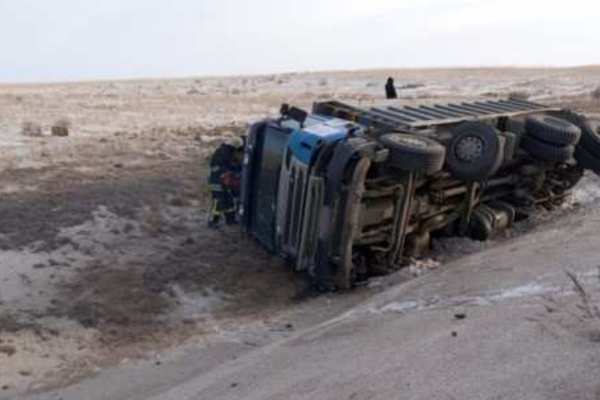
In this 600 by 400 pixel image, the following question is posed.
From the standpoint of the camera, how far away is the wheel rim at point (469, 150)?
8.83 m

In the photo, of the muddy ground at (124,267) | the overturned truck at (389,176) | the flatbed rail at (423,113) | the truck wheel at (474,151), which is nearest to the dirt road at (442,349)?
the muddy ground at (124,267)

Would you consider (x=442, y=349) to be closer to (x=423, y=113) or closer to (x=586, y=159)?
(x=423, y=113)

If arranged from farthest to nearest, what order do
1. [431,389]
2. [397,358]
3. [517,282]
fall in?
[517,282] < [397,358] < [431,389]

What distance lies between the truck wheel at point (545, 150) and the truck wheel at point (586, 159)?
0.69m

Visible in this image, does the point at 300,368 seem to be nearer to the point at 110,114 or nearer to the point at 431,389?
the point at 431,389

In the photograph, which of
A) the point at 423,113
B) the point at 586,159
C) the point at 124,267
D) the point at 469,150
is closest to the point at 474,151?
the point at 469,150

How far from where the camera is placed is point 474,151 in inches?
348

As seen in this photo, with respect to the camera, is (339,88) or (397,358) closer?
(397,358)

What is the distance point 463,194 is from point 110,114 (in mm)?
17275

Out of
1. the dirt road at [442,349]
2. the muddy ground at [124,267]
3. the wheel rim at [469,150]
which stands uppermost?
the wheel rim at [469,150]

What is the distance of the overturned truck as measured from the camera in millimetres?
8188

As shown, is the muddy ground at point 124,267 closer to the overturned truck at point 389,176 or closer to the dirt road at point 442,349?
the overturned truck at point 389,176

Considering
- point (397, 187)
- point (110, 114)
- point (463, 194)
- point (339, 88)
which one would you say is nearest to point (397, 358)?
point (397, 187)

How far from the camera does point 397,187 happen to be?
844cm
